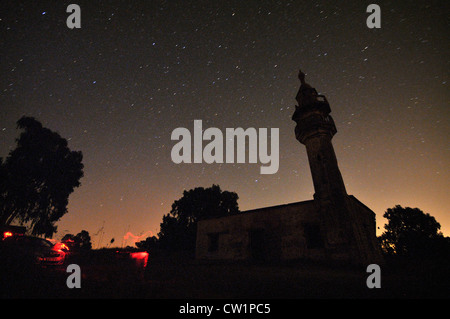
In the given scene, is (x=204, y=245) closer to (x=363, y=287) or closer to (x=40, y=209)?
(x=363, y=287)

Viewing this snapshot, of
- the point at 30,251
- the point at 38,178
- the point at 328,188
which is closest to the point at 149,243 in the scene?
the point at 38,178

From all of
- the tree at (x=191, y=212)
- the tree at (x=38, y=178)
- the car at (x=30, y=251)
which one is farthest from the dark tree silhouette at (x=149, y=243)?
the car at (x=30, y=251)

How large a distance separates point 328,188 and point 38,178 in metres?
27.8

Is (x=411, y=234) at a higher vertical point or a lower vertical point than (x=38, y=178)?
lower

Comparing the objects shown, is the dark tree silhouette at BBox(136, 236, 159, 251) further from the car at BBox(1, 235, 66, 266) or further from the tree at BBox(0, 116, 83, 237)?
the car at BBox(1, 235, 66, 266)

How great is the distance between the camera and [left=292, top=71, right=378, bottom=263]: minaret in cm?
1073

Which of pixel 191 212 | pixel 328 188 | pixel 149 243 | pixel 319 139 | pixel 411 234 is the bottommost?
pixel 149 243

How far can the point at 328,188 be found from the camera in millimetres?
12359

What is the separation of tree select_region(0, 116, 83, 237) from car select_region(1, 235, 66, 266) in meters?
15.2

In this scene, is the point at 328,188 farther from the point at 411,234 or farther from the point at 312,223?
the point at 411,234

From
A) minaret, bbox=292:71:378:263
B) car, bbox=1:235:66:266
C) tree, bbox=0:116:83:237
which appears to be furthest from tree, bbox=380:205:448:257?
tree, bbox=0:116:83:237

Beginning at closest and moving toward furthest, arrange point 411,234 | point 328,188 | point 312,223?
1. point 328,188
2. point 312,223
3. point 411,234

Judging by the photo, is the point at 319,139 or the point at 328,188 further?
the point at 319,139
